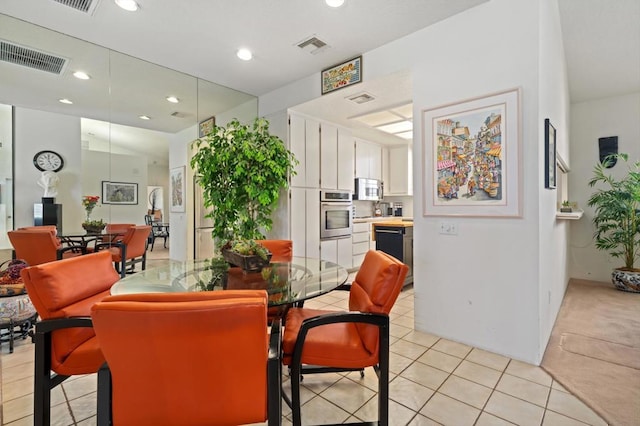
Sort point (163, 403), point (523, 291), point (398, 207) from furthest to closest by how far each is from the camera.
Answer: point (398, 207) < point (523, 291) < point (163, 403)

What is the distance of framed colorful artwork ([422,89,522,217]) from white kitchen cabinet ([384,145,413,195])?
3.51 m

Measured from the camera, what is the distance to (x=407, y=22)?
2611mm

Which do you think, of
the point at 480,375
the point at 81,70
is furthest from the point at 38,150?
the point at 480,375

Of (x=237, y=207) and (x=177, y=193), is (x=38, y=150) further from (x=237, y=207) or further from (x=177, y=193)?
(x=237, y=207)

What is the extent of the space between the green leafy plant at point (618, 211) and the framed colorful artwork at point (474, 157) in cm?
299

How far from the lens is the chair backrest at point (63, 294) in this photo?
133cm

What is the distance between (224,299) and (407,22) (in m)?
2.80

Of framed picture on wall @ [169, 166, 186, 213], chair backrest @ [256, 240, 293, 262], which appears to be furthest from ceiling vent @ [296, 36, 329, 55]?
framed picture on wall @ [169, 166, 186, 213]

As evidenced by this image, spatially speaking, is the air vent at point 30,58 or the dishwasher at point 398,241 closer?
the air vent at point 30,58

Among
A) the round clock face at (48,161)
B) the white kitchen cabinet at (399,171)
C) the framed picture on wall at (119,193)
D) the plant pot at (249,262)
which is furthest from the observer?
the white kitchen cabinet at (399,171)

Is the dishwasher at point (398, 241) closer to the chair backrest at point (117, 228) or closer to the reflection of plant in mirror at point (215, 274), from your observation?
the reflection of plant in mirror at point (215, 274)

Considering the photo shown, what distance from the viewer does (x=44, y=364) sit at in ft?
4.20

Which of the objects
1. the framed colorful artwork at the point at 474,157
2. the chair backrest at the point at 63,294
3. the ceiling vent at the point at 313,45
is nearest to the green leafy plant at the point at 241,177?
the ceiling vent at the point at 313,45

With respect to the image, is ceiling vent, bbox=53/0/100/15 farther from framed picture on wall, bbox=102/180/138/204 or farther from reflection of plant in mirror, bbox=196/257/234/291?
reflection of plant in mirror, bbox=196/257/234/291
